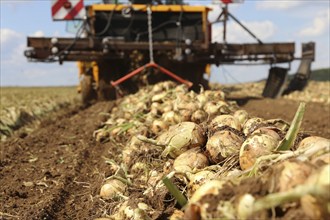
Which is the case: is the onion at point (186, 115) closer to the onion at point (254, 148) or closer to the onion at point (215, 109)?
the onion at point (215, 109)

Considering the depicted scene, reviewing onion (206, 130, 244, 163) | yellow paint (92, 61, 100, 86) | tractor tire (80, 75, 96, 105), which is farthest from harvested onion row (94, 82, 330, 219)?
tractor tire (80, 75, 96, 105)

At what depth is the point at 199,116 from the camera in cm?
467

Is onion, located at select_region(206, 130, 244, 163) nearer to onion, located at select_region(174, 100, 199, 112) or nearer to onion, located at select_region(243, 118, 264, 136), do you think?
onion, located at select_region(243, 118, 264, 136)

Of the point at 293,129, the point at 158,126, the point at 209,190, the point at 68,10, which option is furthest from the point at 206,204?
the point at 68,10

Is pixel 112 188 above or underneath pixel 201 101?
underneath

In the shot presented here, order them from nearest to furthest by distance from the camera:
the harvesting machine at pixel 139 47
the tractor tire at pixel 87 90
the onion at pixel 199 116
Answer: the onion at pixel 199 116
the harvesting machine at pixel 139 47
the tractor tire at pixel 87 90

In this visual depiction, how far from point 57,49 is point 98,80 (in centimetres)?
119

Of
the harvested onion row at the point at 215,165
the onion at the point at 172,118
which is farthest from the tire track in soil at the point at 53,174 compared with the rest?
the onion at the point at 172,118

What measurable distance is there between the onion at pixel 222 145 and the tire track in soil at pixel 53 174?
0.86 meters

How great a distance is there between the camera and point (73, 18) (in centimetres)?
1120

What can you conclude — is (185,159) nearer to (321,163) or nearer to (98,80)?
(321,163)

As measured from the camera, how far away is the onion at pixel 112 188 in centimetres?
359

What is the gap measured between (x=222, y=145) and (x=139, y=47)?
294 inches

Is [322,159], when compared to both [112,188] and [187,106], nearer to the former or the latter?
[112,188]
